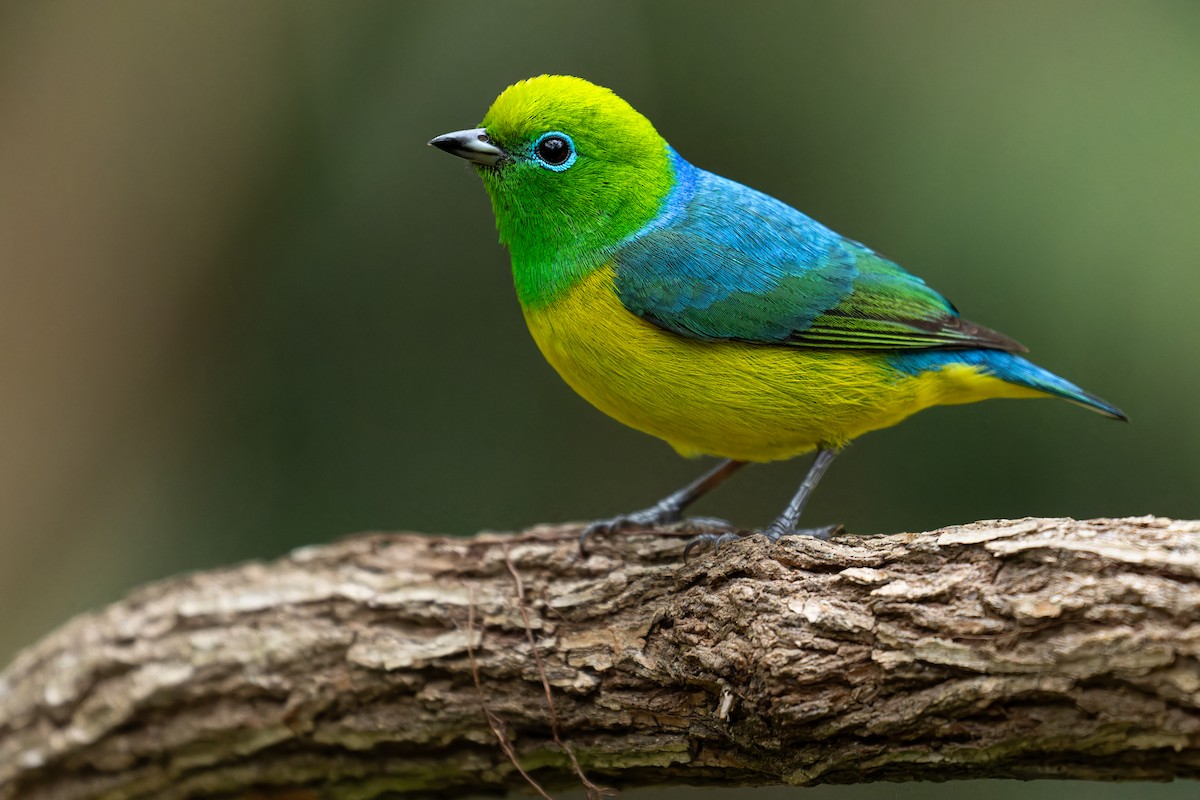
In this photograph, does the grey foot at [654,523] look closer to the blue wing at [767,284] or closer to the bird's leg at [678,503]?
the bird's leg at [678,503]

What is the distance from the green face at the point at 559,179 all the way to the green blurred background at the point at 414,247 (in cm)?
159

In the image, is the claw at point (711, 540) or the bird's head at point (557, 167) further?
the bird's head at point (557, 167)

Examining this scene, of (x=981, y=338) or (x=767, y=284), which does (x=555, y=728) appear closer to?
(x=767, y=284)

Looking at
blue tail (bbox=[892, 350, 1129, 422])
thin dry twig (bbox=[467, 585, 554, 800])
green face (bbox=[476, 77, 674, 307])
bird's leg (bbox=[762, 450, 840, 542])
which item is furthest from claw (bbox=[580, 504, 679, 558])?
blue tail (bbox=[892, 350, 1129, 422])

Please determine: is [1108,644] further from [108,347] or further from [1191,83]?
[108,347]

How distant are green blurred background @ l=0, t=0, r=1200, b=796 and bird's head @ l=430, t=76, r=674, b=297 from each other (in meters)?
1.59

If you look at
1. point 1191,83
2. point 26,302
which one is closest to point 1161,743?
point 1191,83

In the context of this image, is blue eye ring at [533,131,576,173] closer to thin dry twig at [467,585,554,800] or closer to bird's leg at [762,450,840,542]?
bird's leg at [762,450,840,542]

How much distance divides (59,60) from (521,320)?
2.92m

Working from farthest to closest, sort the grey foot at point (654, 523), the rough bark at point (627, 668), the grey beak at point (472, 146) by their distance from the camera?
the grey foot at point (654, 523) < the grey beak at point (472, 146) < the rough bark at point (627, 668)

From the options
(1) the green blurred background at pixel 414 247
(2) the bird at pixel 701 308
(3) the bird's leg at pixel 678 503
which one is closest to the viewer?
(2) the bird at pixel 701 308

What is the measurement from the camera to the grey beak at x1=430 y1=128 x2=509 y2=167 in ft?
12.1

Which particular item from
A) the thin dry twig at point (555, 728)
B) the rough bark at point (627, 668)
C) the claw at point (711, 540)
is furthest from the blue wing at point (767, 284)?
the thin dry twig at point (555, 728)

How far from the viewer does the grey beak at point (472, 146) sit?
3697mm
